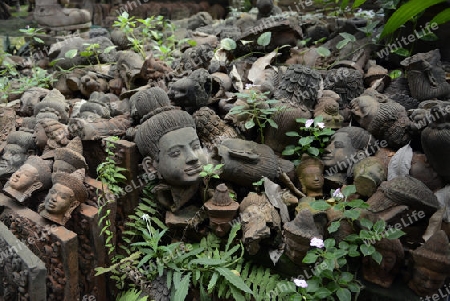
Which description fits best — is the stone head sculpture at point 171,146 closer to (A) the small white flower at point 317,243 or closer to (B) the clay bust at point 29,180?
(B) the clay bust at point 29,180

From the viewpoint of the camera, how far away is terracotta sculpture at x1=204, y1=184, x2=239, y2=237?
2.29 m

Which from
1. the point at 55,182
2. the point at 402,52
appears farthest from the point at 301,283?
the point at 402,52

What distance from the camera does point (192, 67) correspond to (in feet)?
11.7

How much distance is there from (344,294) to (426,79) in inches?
71.9

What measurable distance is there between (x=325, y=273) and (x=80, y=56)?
3.47m

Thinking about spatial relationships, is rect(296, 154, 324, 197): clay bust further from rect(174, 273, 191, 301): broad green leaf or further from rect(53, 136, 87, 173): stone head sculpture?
rect(53, 136, 87, 173): stone head sculpture

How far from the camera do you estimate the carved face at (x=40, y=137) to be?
2.85 meters

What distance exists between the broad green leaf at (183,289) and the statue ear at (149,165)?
70 cm

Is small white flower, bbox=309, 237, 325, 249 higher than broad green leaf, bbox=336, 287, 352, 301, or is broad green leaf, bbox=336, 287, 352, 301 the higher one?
small white flower, bbox=309, 237, 325, 249

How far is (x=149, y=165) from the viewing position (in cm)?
258

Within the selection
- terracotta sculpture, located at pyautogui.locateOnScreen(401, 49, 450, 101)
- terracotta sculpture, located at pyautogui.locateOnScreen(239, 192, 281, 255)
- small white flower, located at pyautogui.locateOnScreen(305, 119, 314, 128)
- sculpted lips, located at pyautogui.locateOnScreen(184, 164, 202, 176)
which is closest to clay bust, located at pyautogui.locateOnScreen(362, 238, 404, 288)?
terracotta sculpture, located at pyautogui.locateOnScreen(239, 192, 281, 255)

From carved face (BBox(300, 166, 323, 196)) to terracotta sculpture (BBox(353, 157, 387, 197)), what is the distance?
0.21 metres

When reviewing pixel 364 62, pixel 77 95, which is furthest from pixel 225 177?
pixel 77 95

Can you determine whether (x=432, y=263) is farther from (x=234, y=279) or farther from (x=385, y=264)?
(x=234, y=279)
